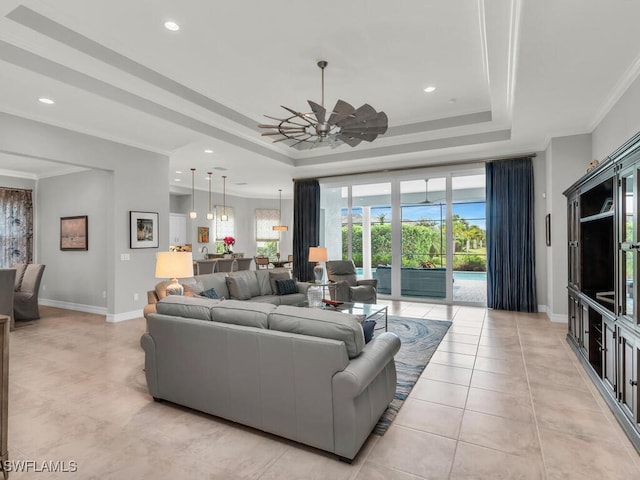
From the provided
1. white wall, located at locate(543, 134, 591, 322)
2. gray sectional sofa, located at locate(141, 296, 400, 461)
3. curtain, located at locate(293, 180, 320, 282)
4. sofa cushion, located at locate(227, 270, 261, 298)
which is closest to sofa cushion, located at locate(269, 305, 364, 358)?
gray sectional sofa, located at locate(141, 296, 400, 461)

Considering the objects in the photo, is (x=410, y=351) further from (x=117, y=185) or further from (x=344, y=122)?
(x=117, y=185)

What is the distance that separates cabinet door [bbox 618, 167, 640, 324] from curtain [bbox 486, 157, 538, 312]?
3.89m

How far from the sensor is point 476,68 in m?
4.16

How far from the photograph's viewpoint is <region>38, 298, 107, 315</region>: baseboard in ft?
21.2

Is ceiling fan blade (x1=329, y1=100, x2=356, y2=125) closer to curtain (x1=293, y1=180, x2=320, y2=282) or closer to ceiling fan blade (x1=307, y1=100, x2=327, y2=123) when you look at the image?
ceiling fan blade (x1=307, y1=100, x2=327, y2=123)

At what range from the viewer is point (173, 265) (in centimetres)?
359

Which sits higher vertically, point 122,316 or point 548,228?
point 548,228

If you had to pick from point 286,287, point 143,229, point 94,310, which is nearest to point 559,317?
point 286,287

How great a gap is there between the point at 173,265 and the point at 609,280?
4.50 metres

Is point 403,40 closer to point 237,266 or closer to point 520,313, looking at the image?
point 520,313

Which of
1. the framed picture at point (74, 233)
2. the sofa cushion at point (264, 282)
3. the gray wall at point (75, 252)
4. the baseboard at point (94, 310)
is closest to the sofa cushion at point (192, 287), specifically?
the sofa cushion at point (264, 282)

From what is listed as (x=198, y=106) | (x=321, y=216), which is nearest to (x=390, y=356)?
(x=198, y=106)

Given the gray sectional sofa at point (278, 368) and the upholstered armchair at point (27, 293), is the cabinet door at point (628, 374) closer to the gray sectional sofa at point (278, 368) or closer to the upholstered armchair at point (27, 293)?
the gray sectional sofa at point (278, 368)

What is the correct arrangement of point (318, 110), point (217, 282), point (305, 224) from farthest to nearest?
point (305, 224) → point (217, 282) → point (318, 110)
